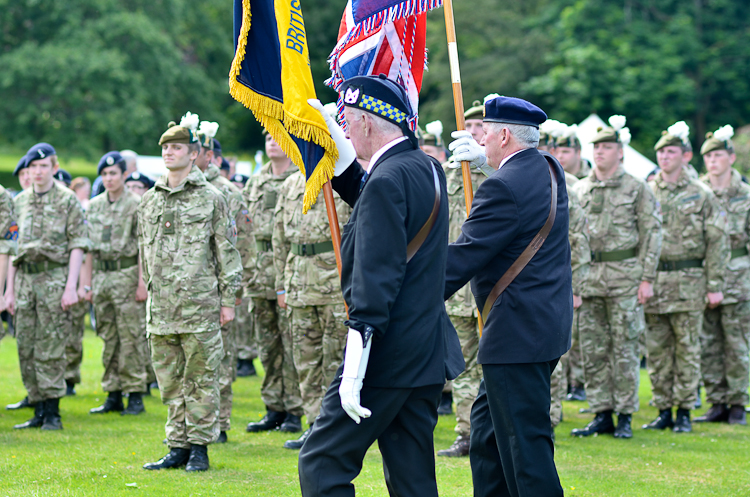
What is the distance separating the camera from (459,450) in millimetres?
6992

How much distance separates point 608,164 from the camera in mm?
8203

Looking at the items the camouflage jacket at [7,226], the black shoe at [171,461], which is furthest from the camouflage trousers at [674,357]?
the camouflage jacket at [7,226]

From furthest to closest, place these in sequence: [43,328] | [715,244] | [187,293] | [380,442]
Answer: [715,244]
[43,328]
[187,293]
[380,442]

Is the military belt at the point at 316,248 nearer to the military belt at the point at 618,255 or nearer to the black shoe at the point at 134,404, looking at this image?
the military belt at the point at 618,255

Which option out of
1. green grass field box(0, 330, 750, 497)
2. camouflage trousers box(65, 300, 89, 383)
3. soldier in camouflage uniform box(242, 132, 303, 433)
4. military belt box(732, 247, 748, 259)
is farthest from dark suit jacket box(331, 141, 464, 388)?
camouflage trousers box(65, 300, 89, 383)

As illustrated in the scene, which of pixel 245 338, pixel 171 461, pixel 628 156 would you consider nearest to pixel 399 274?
pixel 171 461

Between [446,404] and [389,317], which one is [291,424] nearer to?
[446,404]

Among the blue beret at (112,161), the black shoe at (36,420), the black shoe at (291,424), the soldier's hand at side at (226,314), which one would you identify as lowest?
the black shoe at (291,424)

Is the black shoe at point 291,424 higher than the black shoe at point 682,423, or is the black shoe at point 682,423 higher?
the black shoe at point 291,424

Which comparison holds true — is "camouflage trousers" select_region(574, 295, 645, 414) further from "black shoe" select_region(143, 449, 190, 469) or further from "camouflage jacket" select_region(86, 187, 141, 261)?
"camouflage jacket" select_region(86, 187, 141, 261)

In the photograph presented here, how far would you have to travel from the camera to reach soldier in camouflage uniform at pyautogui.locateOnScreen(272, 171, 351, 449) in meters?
7.36

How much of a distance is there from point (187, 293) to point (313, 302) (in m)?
1.33

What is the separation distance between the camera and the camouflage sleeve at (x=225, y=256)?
649 centimetres

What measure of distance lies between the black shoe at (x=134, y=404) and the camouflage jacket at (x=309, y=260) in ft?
8.00
